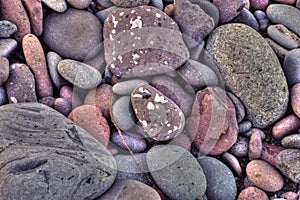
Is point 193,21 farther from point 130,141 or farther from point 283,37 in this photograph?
point 130,141

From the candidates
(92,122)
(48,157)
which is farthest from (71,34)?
(48,157)

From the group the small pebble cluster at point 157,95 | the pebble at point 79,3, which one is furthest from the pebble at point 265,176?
the pebble at point 79,3

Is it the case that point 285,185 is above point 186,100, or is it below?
below

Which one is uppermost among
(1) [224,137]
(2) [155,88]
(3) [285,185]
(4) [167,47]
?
(4) [167,47]

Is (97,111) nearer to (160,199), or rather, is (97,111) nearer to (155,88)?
(155,88)

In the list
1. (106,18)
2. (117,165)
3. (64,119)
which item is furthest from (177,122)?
(106,18)

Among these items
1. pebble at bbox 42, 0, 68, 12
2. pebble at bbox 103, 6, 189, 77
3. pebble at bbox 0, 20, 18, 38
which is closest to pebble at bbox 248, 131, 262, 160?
pebble at bbox 103, 6, 189, 77
